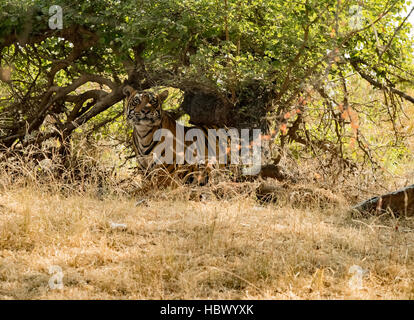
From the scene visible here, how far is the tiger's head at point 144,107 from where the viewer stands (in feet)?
25.6

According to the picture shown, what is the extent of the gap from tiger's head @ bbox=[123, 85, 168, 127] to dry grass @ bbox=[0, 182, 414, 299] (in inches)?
88.7

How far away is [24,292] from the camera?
145 inches

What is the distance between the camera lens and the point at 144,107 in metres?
7.81

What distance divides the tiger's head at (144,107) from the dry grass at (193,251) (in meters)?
2.25

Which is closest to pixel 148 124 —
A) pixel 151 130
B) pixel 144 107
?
pixel 151 130

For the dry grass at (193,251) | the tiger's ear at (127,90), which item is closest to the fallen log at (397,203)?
the dry grass at (193,251)

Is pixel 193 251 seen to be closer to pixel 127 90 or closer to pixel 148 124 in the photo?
pixel 148 124

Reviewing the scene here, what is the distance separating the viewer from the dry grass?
12.4 feet

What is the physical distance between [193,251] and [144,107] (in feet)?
12.5

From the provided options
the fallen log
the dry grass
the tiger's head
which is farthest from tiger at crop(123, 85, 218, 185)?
the fallen log

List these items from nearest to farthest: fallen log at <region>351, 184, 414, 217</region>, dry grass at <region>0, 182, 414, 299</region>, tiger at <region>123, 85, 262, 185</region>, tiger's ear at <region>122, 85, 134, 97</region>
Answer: dry grass at <region>0, 182, 414, 299</region> → fallen log at <region>351, 184, 414, 217</region> → tiger at <region>123, 85, 262, 185</region> → tiger's ear at <region>122, 85, 134, 97</region>

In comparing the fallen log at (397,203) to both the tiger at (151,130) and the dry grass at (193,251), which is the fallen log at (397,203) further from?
the tiger at (151,130)

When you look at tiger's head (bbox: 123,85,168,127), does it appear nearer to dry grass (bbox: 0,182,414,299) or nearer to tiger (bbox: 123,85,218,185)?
tiger (bbox: 123,85,218,185)

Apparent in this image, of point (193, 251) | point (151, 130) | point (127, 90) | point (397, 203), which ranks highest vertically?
point (127, 90)
